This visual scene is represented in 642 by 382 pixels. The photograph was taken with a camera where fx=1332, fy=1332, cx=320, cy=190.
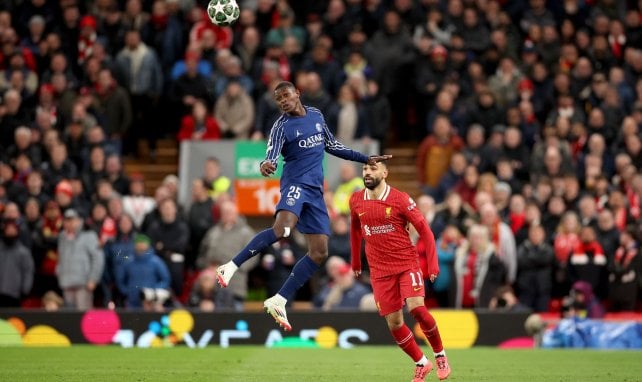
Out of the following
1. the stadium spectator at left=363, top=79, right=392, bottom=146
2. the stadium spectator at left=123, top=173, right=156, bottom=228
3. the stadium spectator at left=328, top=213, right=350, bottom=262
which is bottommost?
the stadium spectator at left=328, top=213, right=350, bottom=262

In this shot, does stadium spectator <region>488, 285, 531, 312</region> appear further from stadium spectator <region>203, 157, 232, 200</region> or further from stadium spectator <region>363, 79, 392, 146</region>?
stadium spectator <region>203, 157, 232, 200</region>

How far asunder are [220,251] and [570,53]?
25.6 ft

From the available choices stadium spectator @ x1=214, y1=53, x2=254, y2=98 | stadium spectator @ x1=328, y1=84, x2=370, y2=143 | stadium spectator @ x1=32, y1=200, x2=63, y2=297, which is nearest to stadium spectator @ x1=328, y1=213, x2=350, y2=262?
stadium spectator @ x1=328, y1=84, x2=370, y2=143

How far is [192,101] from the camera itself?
24031 mm

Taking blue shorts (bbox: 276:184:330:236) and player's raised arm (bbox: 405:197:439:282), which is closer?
player's raised arm (bbox: 405:197:439:282)

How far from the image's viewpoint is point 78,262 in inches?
813

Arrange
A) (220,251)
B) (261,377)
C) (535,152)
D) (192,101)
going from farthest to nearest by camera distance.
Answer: (192,101) < (535,152) < (220,251) < (261,377)

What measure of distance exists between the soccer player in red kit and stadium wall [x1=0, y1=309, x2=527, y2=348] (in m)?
5.35

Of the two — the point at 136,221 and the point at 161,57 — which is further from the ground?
the point at 161,57

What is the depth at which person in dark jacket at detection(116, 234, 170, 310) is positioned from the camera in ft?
66.5

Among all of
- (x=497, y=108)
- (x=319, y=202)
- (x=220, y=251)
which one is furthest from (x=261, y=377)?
(x=497, y=108)

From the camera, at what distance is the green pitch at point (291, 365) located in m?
14.1

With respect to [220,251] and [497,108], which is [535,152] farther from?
[220,251]

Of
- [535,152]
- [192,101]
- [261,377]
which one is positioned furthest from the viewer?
[192,101]
